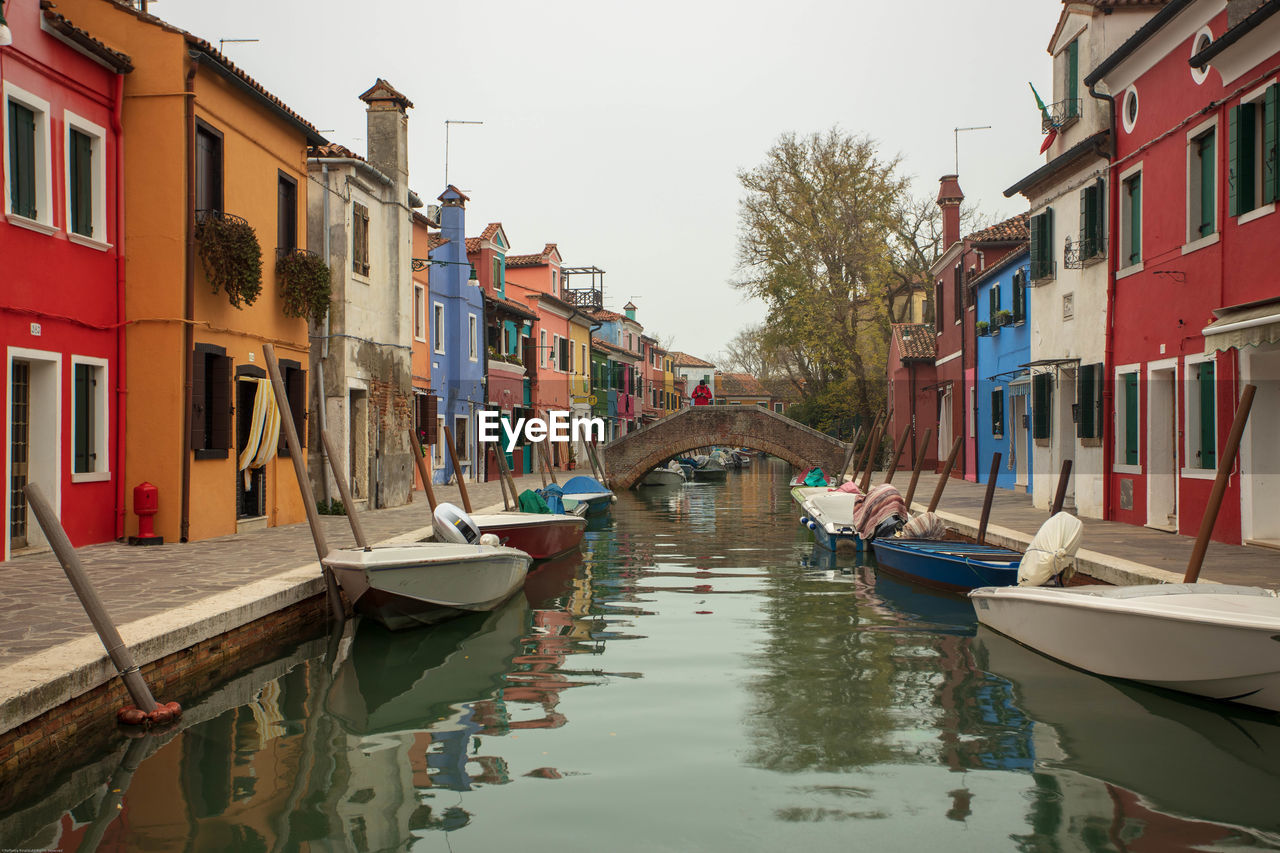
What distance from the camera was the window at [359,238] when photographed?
1814 centimetres

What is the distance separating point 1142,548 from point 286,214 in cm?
1185

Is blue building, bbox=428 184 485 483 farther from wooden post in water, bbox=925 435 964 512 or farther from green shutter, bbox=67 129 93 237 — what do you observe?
green shutter, bbox=67 129 93 237

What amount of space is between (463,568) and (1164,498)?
28.8 ft

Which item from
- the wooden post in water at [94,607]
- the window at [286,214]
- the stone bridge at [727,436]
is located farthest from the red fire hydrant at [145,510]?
the stone bridge at [727,436]

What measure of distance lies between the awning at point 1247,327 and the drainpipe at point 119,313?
1116 centimetres

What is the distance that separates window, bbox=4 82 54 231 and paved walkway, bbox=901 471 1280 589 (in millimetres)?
10528

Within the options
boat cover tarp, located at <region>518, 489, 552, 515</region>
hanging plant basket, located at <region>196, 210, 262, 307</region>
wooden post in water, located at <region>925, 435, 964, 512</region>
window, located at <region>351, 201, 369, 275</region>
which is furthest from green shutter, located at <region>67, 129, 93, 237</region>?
wooden post in water, located at <region>925, 435, 964, 512</region>

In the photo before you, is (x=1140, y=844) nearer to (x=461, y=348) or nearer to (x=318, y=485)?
(x=318, y=485)

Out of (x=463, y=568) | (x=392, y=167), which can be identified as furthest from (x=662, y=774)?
(x=392, y=167)

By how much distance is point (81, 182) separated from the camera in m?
11.7

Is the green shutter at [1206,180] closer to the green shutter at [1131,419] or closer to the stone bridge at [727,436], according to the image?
the green shutter at [1131,419]

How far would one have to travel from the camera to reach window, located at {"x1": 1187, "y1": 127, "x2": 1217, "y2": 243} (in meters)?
12.4

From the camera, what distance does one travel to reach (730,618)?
35.4ft

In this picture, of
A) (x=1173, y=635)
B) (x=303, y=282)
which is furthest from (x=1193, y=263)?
(x=303, y=282)
